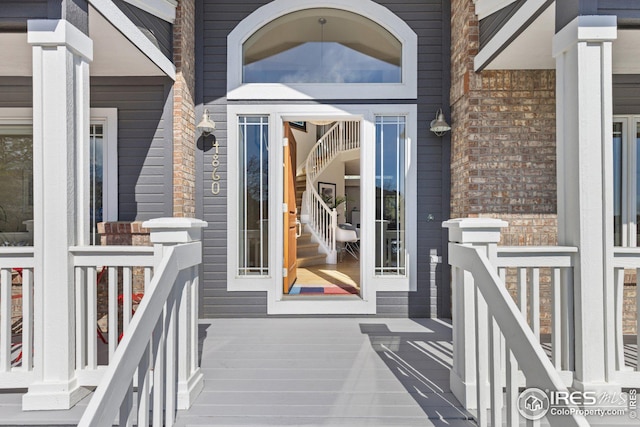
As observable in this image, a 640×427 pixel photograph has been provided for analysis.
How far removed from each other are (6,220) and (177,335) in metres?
3.11

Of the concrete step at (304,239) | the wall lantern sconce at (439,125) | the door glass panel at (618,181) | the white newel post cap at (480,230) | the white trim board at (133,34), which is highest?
the white trim board at (133,34)

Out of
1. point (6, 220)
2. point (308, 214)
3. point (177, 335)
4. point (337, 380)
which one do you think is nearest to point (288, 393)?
point (337, 380)

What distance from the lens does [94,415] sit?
3.83ft

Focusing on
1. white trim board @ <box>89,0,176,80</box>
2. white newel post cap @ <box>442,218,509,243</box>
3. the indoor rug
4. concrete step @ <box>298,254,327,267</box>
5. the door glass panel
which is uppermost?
white trim board @ <box>89,0,176,80</box>

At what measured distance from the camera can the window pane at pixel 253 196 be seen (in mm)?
4055

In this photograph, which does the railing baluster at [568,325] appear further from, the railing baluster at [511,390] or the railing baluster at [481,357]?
the railing baluster at [511,390]

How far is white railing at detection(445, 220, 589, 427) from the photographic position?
1681mm

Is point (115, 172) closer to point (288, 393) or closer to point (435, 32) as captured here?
point (288, 393)

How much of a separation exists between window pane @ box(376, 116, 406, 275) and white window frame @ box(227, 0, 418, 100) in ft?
1.11

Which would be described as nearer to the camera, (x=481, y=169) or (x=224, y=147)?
(x=481, y=169)

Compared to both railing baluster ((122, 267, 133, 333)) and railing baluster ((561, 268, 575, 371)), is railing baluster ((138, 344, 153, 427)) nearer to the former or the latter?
railing baluster ((122, 267, 133, 333))

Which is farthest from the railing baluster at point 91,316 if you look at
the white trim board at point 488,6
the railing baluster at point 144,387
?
the white trim board at point 488,6

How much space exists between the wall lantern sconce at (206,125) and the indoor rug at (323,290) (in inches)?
83.1

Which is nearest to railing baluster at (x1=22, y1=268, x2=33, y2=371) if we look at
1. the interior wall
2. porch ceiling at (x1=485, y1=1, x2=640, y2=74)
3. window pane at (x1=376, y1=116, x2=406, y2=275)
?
window pane at (x1=376, y1=116, x2=406, y2=275)
